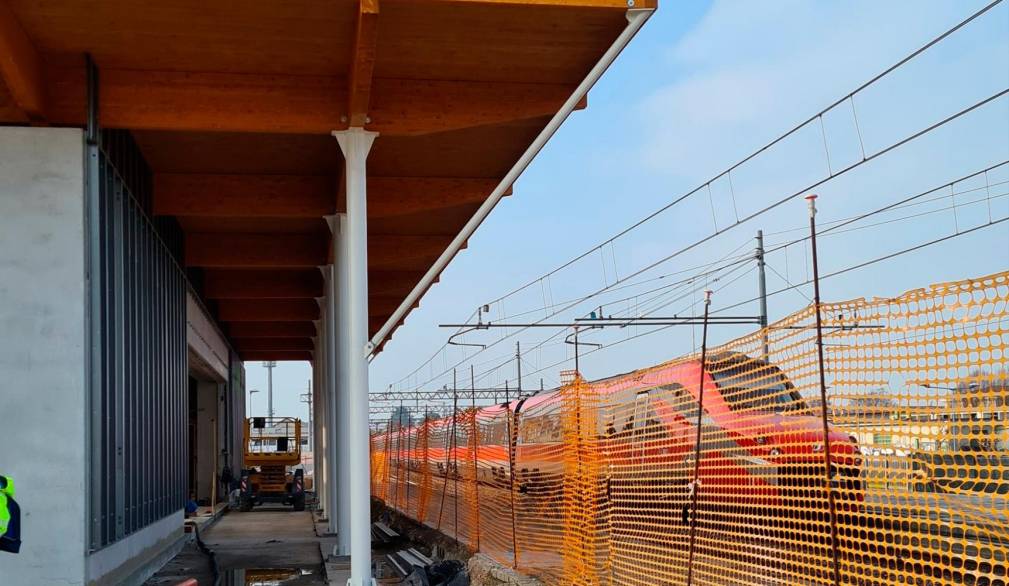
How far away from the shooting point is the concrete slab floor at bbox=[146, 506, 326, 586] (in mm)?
15570

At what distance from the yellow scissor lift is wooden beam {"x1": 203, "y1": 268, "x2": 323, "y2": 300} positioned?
29.7ft

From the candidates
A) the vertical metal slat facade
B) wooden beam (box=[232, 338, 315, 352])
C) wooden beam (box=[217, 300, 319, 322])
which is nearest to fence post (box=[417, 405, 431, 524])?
the vertical metal slat facade

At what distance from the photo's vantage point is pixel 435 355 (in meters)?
62.0

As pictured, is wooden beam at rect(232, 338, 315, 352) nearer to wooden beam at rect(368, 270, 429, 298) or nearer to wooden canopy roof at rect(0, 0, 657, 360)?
wooden beam at rect(368, 270, 429, 298)

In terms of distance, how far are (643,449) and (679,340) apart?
2523 cm

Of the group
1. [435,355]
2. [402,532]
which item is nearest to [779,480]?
[402,532]

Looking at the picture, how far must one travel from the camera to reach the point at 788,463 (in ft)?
27.0

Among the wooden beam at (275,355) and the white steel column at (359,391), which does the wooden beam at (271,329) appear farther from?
the white steel column at (359,391)

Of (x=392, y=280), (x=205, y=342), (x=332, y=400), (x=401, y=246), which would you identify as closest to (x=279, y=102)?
(x=401, y=246)

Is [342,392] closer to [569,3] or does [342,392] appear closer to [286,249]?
[286,249]

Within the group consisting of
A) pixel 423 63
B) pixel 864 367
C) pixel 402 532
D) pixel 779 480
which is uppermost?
A: pixel 423 63

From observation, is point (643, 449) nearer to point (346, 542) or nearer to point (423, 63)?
point (423, 63)

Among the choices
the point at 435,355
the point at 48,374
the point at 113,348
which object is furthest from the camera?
the point at 435,355

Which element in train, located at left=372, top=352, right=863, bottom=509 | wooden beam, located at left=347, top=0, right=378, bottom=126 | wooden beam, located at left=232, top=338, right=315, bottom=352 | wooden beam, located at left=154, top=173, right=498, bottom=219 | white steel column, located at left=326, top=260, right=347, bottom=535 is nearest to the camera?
train, located at left=372, top=352, right=863, bottom=509
